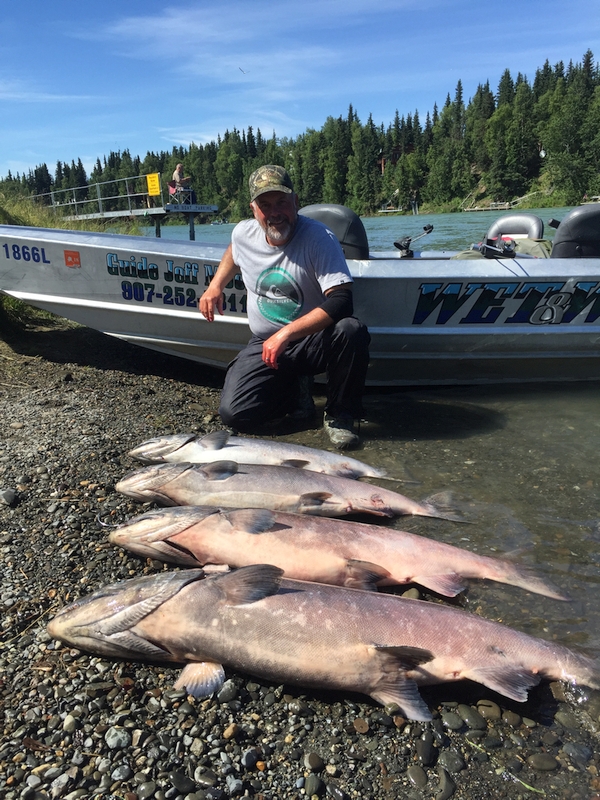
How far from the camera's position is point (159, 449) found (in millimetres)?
4305

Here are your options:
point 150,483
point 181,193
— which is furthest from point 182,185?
point 150,483

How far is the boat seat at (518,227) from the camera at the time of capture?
26.0 feet

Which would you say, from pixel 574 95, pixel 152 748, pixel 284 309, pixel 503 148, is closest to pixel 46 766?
pixel 152 748

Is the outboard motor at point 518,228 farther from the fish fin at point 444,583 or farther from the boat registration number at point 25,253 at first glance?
the fish fin at point 444,583

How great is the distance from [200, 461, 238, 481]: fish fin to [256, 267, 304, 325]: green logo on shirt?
65.8 inches

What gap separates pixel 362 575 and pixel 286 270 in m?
2.74

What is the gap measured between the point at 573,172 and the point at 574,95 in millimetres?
31059

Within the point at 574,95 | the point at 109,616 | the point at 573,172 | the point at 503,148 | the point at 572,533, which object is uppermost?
the point at 574,95

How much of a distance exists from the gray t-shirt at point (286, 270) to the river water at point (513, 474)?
3.63 feet

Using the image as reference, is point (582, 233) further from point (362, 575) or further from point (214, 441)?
point (362, 575)

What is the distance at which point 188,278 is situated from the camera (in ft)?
18.6

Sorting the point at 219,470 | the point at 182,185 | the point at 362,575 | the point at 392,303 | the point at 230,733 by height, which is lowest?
the point at 230,733

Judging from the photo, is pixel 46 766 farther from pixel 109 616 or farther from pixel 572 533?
pixel 572 533

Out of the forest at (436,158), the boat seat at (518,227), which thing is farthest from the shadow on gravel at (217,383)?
the forest at (436,158)
